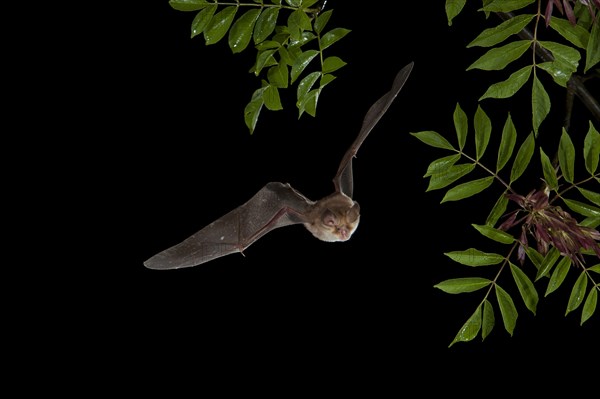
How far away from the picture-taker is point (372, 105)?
137 inches

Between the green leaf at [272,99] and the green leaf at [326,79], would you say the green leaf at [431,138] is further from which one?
the green leaf at [272,99]

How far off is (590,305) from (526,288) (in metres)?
0.24

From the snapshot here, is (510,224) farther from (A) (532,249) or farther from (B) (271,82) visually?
(B) (271,82)

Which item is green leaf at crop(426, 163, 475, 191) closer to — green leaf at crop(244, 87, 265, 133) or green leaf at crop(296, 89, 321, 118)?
green leaf at crop(296, 89, 321, 118)

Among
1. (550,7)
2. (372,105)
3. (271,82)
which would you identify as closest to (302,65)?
(271,82)

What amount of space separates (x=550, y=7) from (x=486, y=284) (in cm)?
104

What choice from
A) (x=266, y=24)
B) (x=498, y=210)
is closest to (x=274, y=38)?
(x=266, y=24)

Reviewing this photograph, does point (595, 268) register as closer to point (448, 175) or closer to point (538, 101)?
point (448, 175)

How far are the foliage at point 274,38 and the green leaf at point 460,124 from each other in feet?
1.53

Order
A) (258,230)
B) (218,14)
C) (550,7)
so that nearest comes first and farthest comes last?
(550,7)
(218,14)
(258,230)

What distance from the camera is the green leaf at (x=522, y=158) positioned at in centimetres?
334

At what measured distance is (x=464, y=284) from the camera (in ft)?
11.2

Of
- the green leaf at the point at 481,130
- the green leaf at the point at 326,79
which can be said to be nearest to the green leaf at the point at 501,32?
the green leaf at the point at 481,130

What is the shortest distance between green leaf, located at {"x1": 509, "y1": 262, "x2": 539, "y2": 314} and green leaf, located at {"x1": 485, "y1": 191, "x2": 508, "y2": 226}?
0.57ft
